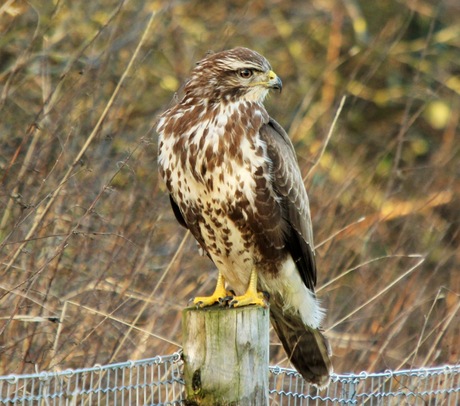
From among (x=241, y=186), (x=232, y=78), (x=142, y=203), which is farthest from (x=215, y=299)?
(x=142, y=203)

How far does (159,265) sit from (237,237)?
1.44 meters

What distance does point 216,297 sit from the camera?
4137 mm

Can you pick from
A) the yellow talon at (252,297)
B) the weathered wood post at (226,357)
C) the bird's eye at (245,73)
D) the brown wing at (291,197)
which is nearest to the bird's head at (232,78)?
the bird's eye at (245,73)

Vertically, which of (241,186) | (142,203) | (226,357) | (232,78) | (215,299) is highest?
(232,78)

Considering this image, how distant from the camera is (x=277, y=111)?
6332 mm

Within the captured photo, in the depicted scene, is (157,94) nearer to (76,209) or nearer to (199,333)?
(76,209)

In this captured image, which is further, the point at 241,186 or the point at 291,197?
the point at 291,197

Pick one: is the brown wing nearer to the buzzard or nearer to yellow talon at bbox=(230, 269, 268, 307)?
the buzzard

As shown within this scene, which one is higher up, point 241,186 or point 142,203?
point 142,203

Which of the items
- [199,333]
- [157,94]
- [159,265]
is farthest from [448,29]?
[199,333]

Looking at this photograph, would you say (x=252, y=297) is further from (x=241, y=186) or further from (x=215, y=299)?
(x=241, y=186)

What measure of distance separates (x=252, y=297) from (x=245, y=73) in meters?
0.94

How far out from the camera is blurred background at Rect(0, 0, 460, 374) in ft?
14.5

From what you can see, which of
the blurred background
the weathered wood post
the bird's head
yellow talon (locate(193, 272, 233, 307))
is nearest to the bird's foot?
yellow talon (locate(193, 272, 233, 307))
